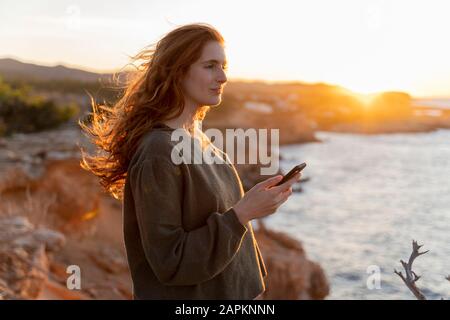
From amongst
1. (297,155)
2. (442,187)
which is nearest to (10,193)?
(442,187)

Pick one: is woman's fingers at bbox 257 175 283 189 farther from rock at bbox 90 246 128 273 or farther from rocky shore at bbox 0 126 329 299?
rock at bbox 90 246 128 273

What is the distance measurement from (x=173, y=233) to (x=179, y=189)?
11 centimetres

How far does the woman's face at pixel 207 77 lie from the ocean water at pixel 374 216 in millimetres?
1354

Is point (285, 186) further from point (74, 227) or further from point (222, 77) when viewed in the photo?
point (74, 227)

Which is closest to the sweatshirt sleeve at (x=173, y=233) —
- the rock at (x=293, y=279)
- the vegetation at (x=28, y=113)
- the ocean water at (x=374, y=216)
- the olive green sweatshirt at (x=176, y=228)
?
the olive green sweatshirt at (x=176, y=228)

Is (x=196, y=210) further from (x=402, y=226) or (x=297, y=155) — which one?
(x=297, y=155)

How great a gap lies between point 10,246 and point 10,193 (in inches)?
141

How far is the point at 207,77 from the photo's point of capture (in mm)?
1441

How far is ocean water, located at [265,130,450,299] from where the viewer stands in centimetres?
706

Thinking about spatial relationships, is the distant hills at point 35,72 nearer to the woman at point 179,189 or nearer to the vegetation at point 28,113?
the vegetation at point 28,113

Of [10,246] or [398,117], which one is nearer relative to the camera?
[10,246]

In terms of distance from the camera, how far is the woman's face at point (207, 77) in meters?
1.44

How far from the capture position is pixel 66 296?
5.70 m

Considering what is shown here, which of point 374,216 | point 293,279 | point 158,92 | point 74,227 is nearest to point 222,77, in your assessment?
point 158,92
